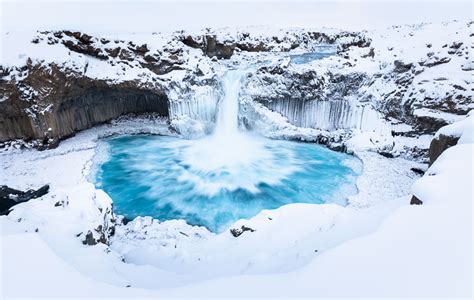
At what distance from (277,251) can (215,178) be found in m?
7.48

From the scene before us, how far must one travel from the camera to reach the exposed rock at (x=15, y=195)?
11.3 meters

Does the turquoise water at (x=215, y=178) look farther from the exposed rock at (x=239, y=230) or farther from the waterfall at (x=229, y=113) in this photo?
the exposed rock at (x=239, y=230)

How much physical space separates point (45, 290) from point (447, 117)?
1601 cm

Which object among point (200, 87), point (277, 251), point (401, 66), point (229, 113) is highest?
point (401, 66)

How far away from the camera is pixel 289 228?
7996mm

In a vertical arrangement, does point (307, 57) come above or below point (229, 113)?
above

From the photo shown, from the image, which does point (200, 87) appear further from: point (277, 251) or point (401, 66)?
point (277, 251)

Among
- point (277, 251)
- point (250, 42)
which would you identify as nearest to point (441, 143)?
point (277, 251)

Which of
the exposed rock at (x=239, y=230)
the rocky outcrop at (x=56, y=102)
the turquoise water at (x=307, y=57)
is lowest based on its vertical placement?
the exposed rock at (x=239, y=230)

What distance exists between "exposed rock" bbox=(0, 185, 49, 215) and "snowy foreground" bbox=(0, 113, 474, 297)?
4472 millimetres

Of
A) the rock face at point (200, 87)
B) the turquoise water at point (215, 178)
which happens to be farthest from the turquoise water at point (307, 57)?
the turquoise water at point (215, 178)

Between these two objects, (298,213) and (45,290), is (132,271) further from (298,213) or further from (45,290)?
(298,213)

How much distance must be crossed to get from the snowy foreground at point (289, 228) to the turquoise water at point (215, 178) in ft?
3.04

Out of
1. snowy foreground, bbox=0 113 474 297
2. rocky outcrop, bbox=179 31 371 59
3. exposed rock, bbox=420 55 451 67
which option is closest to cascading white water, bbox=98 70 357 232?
snowy foreground, bbox=0 113 474 297
